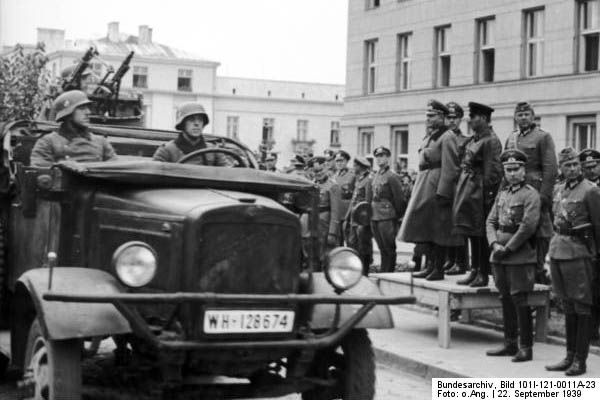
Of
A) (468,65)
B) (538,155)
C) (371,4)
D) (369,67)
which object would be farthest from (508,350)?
(371,4)

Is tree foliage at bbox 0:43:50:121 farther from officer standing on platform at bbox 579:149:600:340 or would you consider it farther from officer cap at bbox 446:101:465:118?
officer standing on platform at bbox 579:149:600:340

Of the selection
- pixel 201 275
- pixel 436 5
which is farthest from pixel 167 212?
pixel 436 5

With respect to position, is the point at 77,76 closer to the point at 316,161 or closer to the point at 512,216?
the point at 316,161

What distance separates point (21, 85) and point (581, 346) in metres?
24.6

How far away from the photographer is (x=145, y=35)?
85.2 metres

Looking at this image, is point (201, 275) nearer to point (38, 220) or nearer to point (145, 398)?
point (145, 398)

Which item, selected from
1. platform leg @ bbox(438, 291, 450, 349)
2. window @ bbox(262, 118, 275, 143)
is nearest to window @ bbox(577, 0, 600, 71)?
platform leg @ bbox(438, 291, 450, 349)

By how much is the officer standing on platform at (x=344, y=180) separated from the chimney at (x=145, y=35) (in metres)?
67.2

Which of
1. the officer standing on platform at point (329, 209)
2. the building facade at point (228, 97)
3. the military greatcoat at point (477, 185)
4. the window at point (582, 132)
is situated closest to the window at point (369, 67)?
the window at point (582, 132)

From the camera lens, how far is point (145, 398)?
274 inches

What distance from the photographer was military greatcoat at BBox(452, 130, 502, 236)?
36.6ft

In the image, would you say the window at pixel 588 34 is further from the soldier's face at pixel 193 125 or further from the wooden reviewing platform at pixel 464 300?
the soldier's face at pixel 193 125

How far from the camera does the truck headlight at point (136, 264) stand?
653 centimetres

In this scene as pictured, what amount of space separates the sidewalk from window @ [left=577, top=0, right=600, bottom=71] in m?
17.4
